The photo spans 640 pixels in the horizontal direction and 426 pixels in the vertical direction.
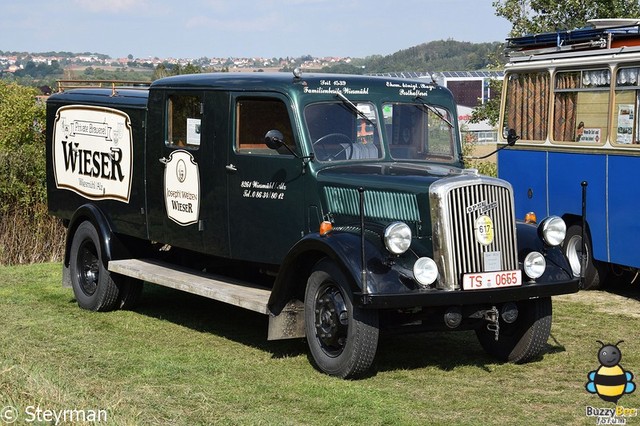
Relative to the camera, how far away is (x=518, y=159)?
14195 mm

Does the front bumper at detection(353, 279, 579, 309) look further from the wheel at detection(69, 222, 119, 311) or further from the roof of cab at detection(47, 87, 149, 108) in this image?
the wheel at detection(69, 222, 119, 311)

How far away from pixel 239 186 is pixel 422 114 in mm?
1708

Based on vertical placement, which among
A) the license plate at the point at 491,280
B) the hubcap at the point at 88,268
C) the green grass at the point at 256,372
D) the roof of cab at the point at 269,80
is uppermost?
the roof of cab at the point at 269,80

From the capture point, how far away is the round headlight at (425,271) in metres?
8.02

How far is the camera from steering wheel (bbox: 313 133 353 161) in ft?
30.2

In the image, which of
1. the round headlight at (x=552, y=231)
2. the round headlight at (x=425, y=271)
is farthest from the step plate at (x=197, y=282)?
the round headlight at (x=552, y=231)

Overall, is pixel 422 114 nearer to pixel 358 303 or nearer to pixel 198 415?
pixel 358 303

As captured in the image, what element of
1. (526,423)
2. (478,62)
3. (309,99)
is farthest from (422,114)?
(478,62)

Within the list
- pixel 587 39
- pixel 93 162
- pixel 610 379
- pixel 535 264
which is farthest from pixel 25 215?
pixel 610 379

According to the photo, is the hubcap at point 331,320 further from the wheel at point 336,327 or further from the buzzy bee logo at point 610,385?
the buzzy bee logo at point 610,385

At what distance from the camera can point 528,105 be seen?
14.1 metres

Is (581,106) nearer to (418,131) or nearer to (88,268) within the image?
(418,131)

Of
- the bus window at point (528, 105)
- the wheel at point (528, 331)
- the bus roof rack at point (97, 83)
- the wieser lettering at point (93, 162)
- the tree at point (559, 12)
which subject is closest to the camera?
the wheel at point (528, 331)

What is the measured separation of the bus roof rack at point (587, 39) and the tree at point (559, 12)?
27.5 feet
